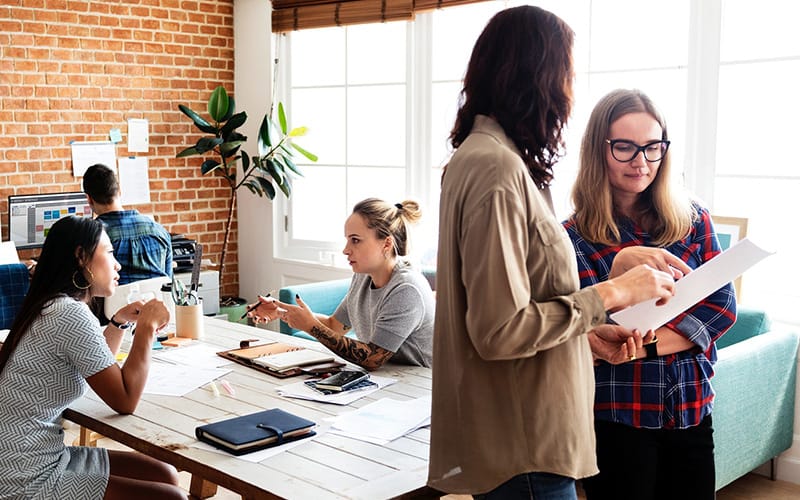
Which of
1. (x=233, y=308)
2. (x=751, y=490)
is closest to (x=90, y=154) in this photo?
(x=233, y=308)

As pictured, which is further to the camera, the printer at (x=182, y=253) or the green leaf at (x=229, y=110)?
the green leaf at (x=229, y=110)

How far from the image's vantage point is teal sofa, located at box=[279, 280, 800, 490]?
10.9 ft

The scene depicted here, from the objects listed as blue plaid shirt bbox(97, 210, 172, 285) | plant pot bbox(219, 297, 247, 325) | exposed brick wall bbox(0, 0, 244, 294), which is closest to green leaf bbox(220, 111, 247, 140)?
exposed brick wall bbox(0, 0, 244, 294)

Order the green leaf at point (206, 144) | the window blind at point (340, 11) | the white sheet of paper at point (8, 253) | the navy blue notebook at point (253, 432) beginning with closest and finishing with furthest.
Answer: the navy blue notebook at point (253, 432)
the white sheet of paper at point (8, 253)
the window blind at point (340, 11)
the green leaf at point (206, 144)

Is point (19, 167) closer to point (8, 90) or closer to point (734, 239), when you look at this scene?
point (8, 90)

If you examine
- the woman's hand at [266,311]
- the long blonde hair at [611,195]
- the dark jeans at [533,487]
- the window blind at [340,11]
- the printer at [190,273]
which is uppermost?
the window blind at [340,11]

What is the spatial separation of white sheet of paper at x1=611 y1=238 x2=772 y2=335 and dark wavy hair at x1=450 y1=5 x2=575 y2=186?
0.46 m

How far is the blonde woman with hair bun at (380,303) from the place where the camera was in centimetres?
291

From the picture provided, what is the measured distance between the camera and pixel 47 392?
230cm

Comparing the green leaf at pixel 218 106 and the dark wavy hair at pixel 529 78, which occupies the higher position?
the green leaf at pixel 218 106

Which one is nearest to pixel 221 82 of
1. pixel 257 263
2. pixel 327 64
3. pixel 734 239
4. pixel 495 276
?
pixel 327 64

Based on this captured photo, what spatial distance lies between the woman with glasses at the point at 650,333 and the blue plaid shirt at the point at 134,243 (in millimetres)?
2749

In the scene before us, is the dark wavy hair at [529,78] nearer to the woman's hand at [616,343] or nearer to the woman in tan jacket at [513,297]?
the woman in tan jacket at [513,297]

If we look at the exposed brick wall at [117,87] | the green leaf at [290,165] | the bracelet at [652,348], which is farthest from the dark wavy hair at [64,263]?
the green leaf at [290,165]
